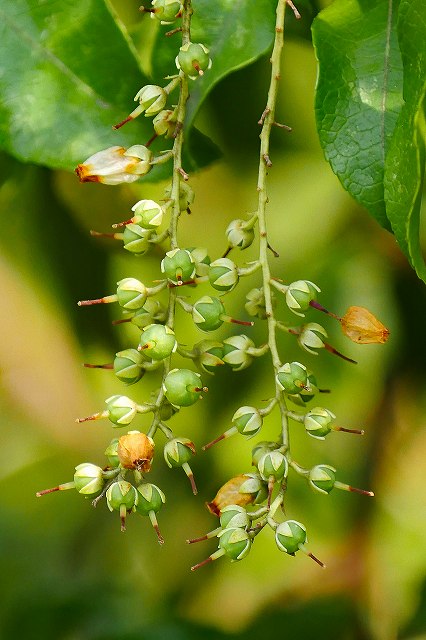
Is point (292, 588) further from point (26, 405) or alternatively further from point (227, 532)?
point (227, 532)

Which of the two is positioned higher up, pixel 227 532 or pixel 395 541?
pixel 227 532

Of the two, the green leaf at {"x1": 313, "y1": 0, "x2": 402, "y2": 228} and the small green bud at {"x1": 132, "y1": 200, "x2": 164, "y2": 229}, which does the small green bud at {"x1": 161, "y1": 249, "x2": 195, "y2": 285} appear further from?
the green leaf at {"x1": 313, "y1": 0, "x2": 402, "y2": 228}

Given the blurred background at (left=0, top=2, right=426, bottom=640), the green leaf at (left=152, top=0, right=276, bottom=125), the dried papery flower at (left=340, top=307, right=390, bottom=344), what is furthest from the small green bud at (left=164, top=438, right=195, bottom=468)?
the blurred background at (left=0, top=2, right=426, bottom=640)

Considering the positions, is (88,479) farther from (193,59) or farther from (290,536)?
(193,59)

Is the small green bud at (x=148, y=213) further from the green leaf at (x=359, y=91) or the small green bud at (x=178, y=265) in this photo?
the green leaf at (x=359, y=91)

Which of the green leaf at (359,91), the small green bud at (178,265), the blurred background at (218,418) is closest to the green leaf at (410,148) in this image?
the green leaf at (359,91)

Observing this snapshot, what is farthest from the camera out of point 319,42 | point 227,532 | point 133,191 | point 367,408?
point 367,408

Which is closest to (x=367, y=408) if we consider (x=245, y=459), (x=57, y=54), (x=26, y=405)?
(x=245, y=459)
